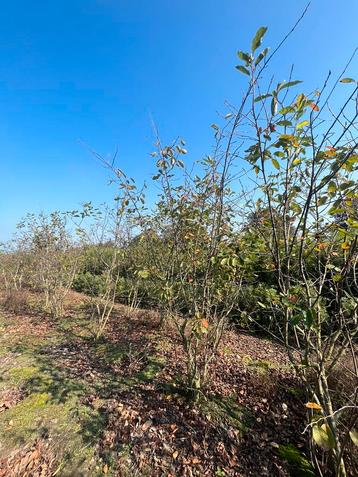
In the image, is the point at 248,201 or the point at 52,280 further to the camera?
the point at 52,280

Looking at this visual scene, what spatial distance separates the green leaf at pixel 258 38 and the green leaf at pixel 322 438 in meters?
2.17

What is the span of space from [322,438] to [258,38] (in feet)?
7.37

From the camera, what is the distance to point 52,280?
22.4 feet

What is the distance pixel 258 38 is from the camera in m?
1.38

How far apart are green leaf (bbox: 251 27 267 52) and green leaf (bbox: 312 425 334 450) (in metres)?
2.17

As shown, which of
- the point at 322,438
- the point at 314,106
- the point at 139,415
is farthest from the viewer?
the point at 139,415

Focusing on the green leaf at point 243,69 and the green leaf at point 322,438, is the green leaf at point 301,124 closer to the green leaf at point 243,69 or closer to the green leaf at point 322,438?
the green leaf at point 243,69

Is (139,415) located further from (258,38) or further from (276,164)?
(258,38)

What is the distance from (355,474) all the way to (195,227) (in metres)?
2.56

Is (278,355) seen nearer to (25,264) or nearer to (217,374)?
(217,374)

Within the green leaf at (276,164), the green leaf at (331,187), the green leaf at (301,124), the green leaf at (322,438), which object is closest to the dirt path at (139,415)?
the green leaf at (322,438)

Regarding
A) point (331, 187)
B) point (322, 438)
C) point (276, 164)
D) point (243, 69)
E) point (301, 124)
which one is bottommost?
point (322, 438)

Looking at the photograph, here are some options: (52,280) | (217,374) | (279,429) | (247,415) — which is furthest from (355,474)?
(52,280)

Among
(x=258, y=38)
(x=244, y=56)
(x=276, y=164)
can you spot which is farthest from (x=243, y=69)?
(x=276, y=164)
